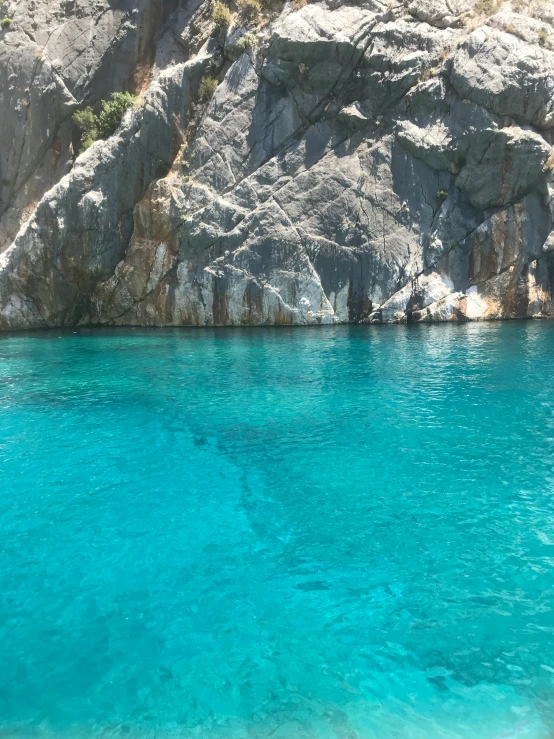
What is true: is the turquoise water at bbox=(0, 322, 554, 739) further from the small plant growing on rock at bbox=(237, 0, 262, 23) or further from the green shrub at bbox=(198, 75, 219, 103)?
the small plant growing on rock at bbox=(237, 0, 262, 23)

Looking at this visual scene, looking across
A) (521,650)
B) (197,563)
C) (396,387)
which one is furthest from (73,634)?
(396,387)

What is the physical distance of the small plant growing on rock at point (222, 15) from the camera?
37.9 meters

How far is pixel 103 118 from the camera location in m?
39.4

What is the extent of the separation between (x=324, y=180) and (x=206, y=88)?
11.2 m

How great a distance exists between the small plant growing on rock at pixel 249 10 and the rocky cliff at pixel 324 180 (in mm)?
124

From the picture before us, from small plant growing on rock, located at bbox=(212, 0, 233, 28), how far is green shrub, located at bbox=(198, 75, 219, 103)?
149 inches

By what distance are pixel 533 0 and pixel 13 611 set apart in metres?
45.9

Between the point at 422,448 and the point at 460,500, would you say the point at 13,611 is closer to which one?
the point at 460,500

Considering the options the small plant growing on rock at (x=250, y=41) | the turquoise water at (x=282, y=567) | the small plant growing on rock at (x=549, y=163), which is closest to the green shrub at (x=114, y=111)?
the small plant growing on rock at (x=250, y=41)

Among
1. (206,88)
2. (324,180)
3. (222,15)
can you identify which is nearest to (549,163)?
(324,180)

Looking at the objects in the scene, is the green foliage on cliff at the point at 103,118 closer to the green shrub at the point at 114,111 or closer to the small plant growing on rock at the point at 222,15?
the green shrub at the point at 114,111

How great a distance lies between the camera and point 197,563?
7.92 metres

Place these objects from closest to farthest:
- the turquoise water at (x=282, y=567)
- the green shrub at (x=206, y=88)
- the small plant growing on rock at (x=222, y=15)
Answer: the turquoise water at (x=282, y=567), the small plant growing on rock at (x=222, y=15), the green shrub at (x=206, y=88)

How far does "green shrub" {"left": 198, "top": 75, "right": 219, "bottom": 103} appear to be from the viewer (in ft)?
126
